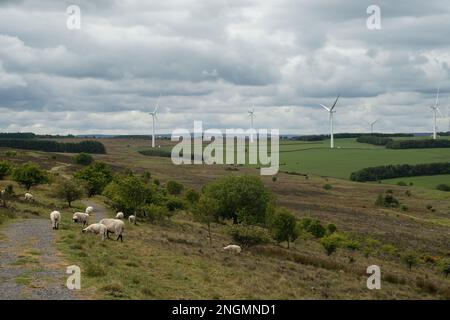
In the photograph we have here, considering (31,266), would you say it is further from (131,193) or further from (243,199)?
(243,199)

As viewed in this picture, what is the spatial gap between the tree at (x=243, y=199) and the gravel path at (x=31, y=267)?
36553 millimetres

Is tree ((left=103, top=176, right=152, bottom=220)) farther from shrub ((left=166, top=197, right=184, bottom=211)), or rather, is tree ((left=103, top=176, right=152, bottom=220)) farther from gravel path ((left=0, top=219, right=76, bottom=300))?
gravel path ((left=0, top=219, right=76, bottom=300))

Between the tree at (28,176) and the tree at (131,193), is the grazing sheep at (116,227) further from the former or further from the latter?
the tree at (28,176)

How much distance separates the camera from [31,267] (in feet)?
81.0

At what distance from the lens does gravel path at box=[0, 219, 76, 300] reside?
20016mm

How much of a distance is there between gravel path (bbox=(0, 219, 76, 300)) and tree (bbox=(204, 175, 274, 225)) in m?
36.6

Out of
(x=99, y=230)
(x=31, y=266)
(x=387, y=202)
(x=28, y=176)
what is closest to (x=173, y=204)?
(x=28, y=176)

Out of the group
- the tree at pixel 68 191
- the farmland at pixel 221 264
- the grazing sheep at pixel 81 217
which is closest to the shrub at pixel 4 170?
the farmland at pixel 221 264

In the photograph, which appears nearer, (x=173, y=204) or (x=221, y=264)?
(x=221, y=264)

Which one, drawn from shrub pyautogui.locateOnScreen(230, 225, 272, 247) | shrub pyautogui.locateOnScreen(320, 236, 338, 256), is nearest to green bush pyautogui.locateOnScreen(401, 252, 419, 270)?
shrub pyautogui.locateOnScreen(320, 236, 338, 256)

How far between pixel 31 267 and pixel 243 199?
49.2 meters

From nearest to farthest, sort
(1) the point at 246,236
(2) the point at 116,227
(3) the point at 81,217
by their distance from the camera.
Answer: (2) the point at 116,227
(3) the point at 81,217
(1) the point at 246,236
